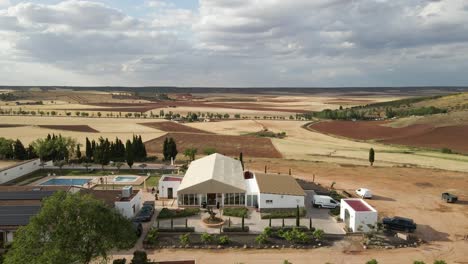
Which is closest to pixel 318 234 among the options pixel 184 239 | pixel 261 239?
pixel 261 239

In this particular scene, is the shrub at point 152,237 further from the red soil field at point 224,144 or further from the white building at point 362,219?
the red soil field at point 224,144

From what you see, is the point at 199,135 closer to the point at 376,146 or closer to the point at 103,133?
A: the point at 103,133

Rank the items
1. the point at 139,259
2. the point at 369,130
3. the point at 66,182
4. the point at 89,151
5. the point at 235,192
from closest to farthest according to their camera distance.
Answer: the point at 139,259 → the point at 235,192 → the point at 66,182 → the point at 89,151 → the point at 369,130

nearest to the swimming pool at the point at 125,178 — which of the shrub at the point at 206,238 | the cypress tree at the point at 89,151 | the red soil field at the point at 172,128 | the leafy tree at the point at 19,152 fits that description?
the cypress tree at the point at 89,151

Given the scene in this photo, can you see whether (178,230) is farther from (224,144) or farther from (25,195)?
(224,144)

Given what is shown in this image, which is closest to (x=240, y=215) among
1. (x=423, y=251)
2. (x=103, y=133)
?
(x=423, y=251)

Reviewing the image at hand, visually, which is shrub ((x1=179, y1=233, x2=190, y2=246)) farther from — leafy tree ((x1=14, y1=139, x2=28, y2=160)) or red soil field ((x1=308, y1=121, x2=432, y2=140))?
red soil field ((x1=308, y1=121, x2=432, y2=140))

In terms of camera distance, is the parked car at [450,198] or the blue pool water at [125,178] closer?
the parked car at [450,198]
